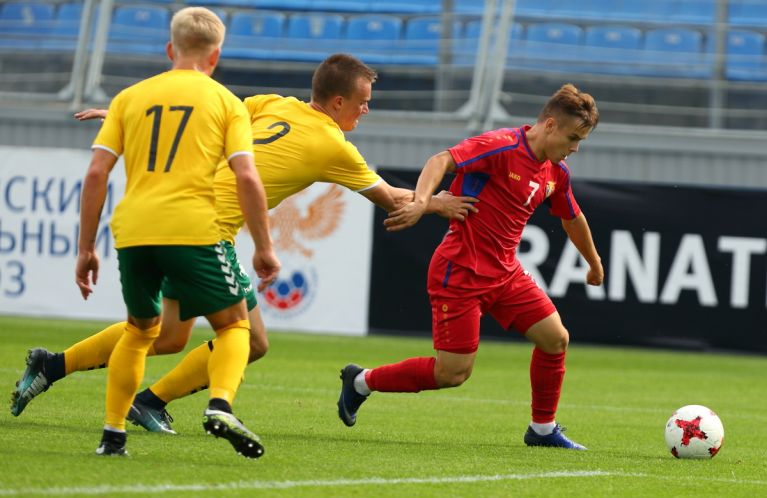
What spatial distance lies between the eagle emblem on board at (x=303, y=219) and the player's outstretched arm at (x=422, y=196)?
7.11m

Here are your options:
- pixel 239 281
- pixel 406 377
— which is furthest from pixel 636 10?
pixel 239 281

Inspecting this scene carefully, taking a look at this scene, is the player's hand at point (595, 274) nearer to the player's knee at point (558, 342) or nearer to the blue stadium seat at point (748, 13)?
the player's knee at point (558, 342)

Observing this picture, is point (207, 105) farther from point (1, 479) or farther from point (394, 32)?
point (394, 32)

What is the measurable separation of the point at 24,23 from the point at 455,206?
1199cm

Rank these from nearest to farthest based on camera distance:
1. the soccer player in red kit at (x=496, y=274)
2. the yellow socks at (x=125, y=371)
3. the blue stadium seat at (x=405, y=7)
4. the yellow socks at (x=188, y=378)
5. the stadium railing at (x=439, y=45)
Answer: the yellow socks at (x=125, y=371) < the yellow socks at (x=188, y=378) < the soccer player in red kit at (x=496, y=274) < the stadium railing at (x=439, y=45) < the blue stadium seat at (x=405, y=7)

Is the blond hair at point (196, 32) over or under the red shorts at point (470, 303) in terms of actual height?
over

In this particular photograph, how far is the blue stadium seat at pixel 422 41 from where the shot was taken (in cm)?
1652

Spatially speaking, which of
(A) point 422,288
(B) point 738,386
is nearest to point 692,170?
(A) point 422,288

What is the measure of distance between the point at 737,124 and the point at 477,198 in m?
9.79

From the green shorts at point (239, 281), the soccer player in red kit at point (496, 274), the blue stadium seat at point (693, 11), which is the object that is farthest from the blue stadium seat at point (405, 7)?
the green shorts at point (239, 281)

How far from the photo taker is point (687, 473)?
5.84 m

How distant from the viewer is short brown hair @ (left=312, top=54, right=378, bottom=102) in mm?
6059

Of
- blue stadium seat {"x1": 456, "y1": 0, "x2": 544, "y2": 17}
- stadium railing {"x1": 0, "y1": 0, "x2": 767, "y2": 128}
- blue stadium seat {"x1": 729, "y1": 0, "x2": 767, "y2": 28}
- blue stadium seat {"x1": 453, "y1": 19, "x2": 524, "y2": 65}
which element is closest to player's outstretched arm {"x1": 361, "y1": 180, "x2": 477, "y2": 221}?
stadium railing {"x1": 0, "y1": 0, "x2": 767, "y2": 128}

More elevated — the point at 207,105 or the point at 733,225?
the point at 207,105
